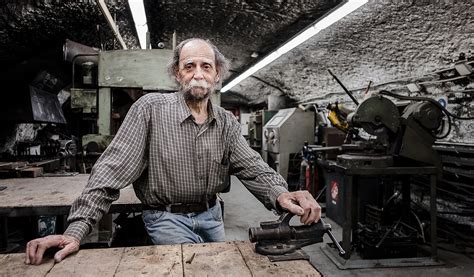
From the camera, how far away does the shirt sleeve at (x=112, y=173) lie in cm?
153

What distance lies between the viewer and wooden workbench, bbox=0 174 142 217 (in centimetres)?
217

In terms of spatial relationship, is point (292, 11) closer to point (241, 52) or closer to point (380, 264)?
point (241, 52)

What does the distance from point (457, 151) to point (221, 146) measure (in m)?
3.79

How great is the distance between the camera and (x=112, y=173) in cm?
171

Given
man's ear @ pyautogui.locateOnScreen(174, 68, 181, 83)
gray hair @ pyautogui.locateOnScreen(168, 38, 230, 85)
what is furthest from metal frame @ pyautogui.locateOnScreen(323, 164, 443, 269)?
man's ear @ pyautogui.locateOnScreen(174, 68, 181, 83)

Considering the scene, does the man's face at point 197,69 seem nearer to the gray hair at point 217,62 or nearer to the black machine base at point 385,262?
the gray hair at point 217,62

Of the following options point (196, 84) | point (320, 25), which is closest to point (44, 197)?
point (196, 84)

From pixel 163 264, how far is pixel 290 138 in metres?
6.38

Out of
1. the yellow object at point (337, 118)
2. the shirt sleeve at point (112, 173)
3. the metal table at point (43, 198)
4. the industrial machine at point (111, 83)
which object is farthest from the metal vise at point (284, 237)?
the yellow object at point (337, 118)

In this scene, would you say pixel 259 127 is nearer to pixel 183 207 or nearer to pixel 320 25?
pixel 320 25

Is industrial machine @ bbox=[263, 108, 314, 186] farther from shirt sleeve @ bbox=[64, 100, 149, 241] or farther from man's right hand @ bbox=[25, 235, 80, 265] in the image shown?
man's right hand @ bbox=[25, 235, 80, 265]

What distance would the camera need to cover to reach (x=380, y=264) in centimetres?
358

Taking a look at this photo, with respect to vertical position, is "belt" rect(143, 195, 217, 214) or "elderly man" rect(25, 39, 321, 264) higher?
"elderly man" rect(25, 39, 321, 264)

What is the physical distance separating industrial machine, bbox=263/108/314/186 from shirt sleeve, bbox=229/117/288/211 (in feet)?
17.3
